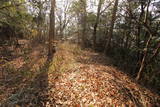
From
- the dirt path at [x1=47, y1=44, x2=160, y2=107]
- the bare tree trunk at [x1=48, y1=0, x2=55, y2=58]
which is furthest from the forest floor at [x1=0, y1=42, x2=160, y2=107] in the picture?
the bare tree trunk at [x1=48, y1=0, x2=55, y2=58]

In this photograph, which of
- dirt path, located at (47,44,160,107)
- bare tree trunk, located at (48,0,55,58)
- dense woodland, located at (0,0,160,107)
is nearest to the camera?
dirt path, located at (47,44,160,107)

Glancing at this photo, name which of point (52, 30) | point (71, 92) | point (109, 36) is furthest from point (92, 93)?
point (109, 36)

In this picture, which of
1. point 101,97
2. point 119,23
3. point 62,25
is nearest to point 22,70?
point 101,97

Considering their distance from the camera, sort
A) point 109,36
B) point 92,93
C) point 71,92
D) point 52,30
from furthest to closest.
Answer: point 109,36 < point 52,30 < point 71,92 < point 92,93

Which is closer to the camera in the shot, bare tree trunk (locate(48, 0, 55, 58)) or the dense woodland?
the dense woodland

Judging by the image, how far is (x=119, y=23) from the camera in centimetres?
1257

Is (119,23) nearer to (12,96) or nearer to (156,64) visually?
(156,64)

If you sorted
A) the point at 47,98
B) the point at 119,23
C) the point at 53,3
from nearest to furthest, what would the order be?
the point at 47,98 → the point at 53,3 → the point at 119,23

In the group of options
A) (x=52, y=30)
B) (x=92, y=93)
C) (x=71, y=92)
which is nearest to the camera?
(x=92, y=93)

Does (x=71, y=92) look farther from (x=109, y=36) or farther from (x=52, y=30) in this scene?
(x=109, y=36)

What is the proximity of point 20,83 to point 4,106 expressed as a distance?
1322 mm

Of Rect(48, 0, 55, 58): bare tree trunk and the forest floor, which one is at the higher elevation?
Rect(48, 0, 55, 58): bare tree trunk

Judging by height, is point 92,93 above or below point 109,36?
below

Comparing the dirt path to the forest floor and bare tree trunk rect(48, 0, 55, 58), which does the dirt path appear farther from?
bare tree trunk rect(48, 0, 55, 58)
